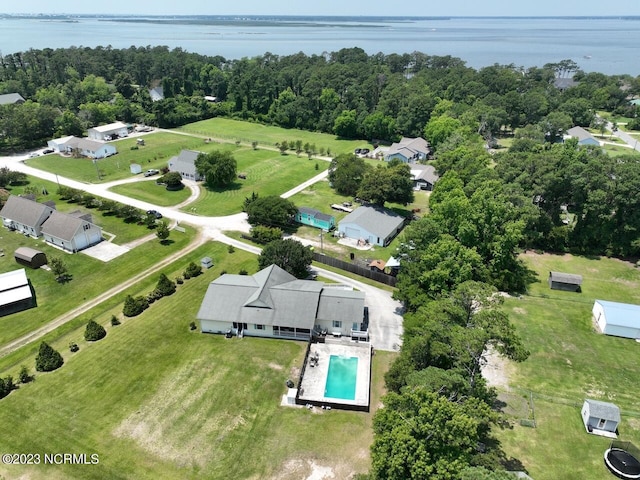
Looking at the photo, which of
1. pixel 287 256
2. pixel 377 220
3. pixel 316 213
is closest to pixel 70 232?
pixel 287 256

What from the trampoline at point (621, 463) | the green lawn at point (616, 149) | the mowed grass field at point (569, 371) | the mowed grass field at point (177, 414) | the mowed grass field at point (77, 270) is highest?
the green lawn at point (616, 149)

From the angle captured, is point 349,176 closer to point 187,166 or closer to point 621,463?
point 187,166

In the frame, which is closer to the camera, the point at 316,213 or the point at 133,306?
the point at 133,306

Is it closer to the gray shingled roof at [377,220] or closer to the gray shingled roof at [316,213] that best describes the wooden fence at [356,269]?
the gray shingled roof at [377,220]

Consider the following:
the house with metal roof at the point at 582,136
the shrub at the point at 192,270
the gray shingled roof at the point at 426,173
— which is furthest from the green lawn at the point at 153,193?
the house with metal roof at the point at 582,136

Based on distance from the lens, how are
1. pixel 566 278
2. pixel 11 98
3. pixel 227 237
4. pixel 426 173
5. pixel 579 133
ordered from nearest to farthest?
1. pixel 566 278
2. pixel 227 237
3. pixel 426 173
4. pixel 579 133
5. pixel 11 98

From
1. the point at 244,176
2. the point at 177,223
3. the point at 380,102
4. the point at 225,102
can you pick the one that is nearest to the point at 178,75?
the point at 225,102

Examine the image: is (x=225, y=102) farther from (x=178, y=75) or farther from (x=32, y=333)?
(x=32, y=333)
